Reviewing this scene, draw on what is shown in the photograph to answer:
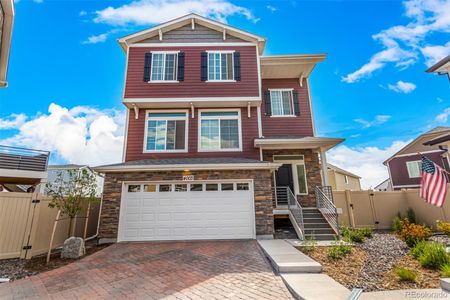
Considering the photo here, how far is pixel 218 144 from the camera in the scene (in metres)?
10.6

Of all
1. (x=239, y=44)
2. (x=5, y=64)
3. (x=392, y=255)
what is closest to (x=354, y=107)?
(x=239, y=44)

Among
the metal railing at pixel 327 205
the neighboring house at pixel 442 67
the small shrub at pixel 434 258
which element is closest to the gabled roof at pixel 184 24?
the neighboring house at pixel 442 67

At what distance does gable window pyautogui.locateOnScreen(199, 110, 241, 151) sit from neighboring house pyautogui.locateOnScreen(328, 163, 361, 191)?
14.3 metres

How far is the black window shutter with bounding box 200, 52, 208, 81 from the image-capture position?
11211 mm

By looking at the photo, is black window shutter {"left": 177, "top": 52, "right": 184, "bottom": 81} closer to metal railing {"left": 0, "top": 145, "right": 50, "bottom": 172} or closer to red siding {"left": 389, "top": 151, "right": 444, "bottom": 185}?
metal railing {"left": 0, "top": 145, "right": 50, "bottom": 172}

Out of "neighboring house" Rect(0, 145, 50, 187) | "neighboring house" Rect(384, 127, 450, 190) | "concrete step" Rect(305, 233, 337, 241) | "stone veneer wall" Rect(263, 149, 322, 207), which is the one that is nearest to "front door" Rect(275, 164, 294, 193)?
"stone veneer wall" Rect(263, 149, 322, 207)

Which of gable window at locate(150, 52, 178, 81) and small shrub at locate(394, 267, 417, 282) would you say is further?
gable window at locate(150, 52, 178, 81)

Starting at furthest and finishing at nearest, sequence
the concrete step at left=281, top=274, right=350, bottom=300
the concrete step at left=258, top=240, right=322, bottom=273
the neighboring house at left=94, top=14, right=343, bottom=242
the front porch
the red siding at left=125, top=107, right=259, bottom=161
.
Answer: the red siding at left=125, top=107, right=259, bottom=161 → the front porch → the neighboring house at left=94, top=14, right=343, bottom=242 → the concrete step at left=258, top=240, right=322, bottom=273 → the concrete step at left=281, top=274, right=350, bottom=300

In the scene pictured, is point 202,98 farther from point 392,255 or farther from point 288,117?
point 392,255

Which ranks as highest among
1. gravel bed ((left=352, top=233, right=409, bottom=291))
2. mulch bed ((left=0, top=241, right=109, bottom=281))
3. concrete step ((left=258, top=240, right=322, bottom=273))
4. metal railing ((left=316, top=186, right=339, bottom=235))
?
metal railing ((left=316, top=186, right=339, bottom=235))

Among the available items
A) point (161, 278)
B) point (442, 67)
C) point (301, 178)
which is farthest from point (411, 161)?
point (161, 278)

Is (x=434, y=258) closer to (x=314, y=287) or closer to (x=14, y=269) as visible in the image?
(x=314, y=287)

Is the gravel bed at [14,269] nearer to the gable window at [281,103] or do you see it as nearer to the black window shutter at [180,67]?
the black window shutter at [180,67]

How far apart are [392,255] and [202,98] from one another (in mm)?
9272
